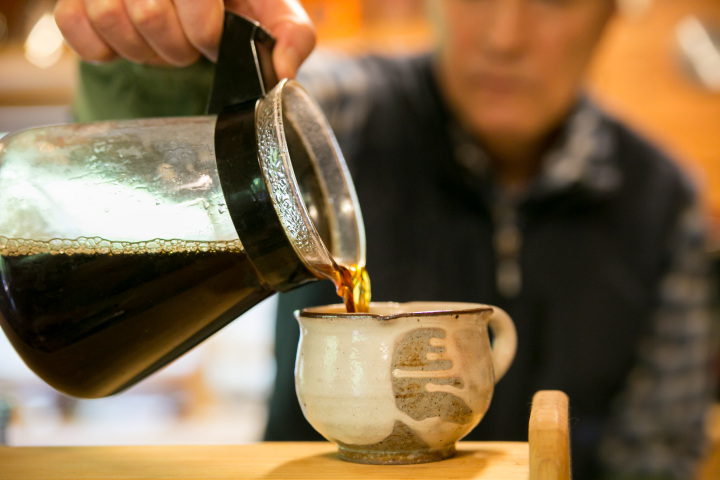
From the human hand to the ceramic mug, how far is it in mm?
277

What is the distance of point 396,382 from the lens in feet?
1.91

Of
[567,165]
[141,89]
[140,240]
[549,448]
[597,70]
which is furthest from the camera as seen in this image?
[597,70]

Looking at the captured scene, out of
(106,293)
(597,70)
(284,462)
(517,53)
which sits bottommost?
(284,462)

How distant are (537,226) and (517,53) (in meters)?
0.35

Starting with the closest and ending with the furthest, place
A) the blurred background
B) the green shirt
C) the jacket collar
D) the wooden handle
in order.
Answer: the wooden handle, the green shirt, the jacket collar, the blurred background

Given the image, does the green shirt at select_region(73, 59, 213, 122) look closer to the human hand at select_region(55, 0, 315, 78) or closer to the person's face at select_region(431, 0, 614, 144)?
the human hand at select_region(55, 0, 315, 78)

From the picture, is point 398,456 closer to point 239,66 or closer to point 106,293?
point 106,293

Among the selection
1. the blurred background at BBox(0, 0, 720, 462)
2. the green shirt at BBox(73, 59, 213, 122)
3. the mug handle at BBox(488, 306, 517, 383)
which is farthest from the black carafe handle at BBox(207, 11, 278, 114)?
the blurred background at BBox(0, 0, 720, 462)

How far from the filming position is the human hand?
2.32 ft

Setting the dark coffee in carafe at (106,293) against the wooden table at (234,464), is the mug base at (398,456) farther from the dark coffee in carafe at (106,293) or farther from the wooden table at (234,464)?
the dark coffee in carafe at (106,293)

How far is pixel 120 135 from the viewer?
63 cm

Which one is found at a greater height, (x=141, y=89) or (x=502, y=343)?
(x=141, y=89)

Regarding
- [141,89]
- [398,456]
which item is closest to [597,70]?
[141,89]

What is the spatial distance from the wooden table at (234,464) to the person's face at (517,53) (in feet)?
2.78
